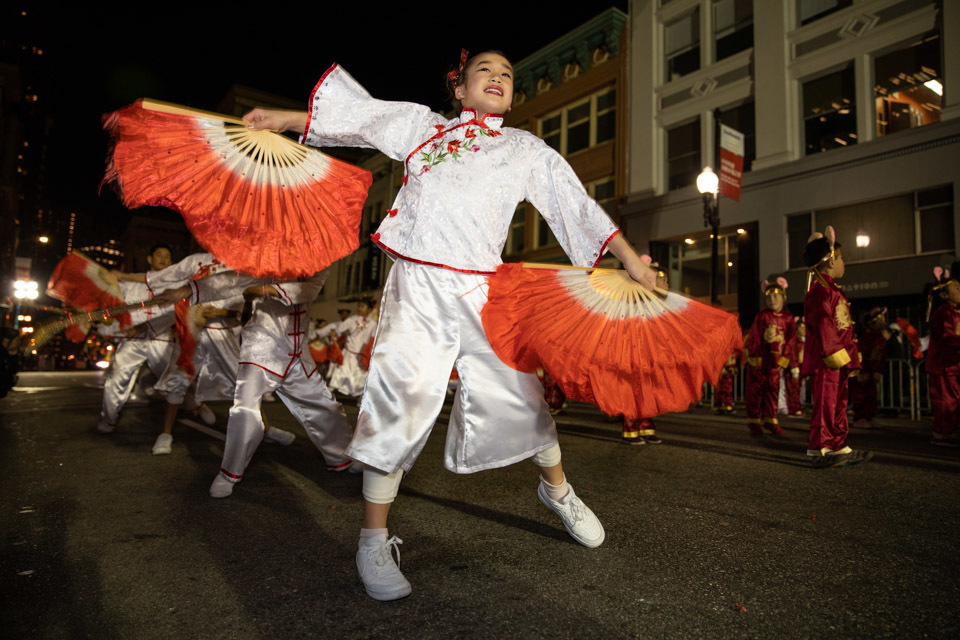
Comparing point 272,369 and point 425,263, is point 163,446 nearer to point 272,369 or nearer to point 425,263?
point 272,369

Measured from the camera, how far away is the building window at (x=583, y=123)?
20578 mm

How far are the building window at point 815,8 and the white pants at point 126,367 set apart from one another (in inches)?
675

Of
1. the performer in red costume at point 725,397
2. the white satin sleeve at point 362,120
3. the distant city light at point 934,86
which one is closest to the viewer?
the white satin sleeve at point 362,120

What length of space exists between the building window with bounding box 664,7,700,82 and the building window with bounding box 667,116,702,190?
1786mm

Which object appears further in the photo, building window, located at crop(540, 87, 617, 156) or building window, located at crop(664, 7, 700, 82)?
building window, located at crop(540, 87, 617, 156)

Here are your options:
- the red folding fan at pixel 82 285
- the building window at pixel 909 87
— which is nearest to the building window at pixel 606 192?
the building window at pixel 909 87

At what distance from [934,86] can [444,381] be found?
53.7 ft

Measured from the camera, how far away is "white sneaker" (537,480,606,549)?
246 cm

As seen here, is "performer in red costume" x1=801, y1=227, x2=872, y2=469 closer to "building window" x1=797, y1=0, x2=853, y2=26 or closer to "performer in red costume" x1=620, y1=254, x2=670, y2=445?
"performer in red costume" x1=620, y1=254, x2=670, y2=445

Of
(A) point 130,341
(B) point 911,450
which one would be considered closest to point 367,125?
(A) point 130,341

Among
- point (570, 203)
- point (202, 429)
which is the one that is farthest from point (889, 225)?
point (202, 429)

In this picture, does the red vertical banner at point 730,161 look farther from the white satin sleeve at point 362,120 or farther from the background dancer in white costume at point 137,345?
the white satin sleeve at point 362,120

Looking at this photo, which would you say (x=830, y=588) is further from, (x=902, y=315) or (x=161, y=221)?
(x=161, y=221)

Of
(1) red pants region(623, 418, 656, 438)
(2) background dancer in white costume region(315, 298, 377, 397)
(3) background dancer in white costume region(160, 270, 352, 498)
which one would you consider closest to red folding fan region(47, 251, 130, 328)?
(3) background dancer in white costume region(160, 270, 352, 498)
